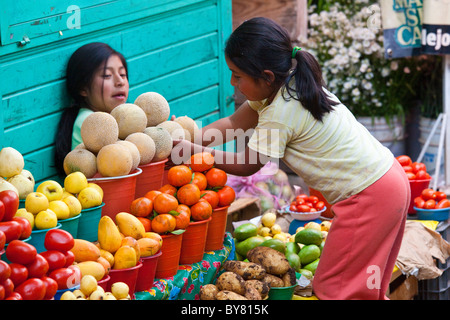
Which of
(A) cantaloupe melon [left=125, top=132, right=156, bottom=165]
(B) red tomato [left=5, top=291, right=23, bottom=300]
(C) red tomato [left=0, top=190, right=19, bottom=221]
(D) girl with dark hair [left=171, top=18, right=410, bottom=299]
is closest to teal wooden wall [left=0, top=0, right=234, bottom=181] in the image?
(A) cantaloupe melon [left=125, top=132, right=156, bottom=165]

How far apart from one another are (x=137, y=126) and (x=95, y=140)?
0.27 meters

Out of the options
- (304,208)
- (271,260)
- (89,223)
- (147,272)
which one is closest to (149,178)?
(89,223)

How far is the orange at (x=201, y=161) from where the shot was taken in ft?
9.77

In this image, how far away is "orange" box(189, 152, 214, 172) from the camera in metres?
2.98

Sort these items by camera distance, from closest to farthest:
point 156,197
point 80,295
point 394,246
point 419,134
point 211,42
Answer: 1. point 80,295
2. point 156,197
3. point 394,246
4. point 211,42
5. point 419,134

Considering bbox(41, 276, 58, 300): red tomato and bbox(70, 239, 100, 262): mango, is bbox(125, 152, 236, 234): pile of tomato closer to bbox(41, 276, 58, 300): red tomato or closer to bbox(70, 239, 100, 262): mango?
bbox(70, 239, 100, 262): mango

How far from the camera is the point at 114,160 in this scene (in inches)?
104

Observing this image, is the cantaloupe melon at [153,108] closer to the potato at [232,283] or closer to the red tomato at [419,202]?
the potato at [232,283]

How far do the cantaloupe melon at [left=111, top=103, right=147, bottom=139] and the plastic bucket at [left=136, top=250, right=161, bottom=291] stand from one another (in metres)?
0.69

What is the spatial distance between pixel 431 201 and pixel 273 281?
188cm

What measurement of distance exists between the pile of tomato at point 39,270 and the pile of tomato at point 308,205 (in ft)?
7.00
